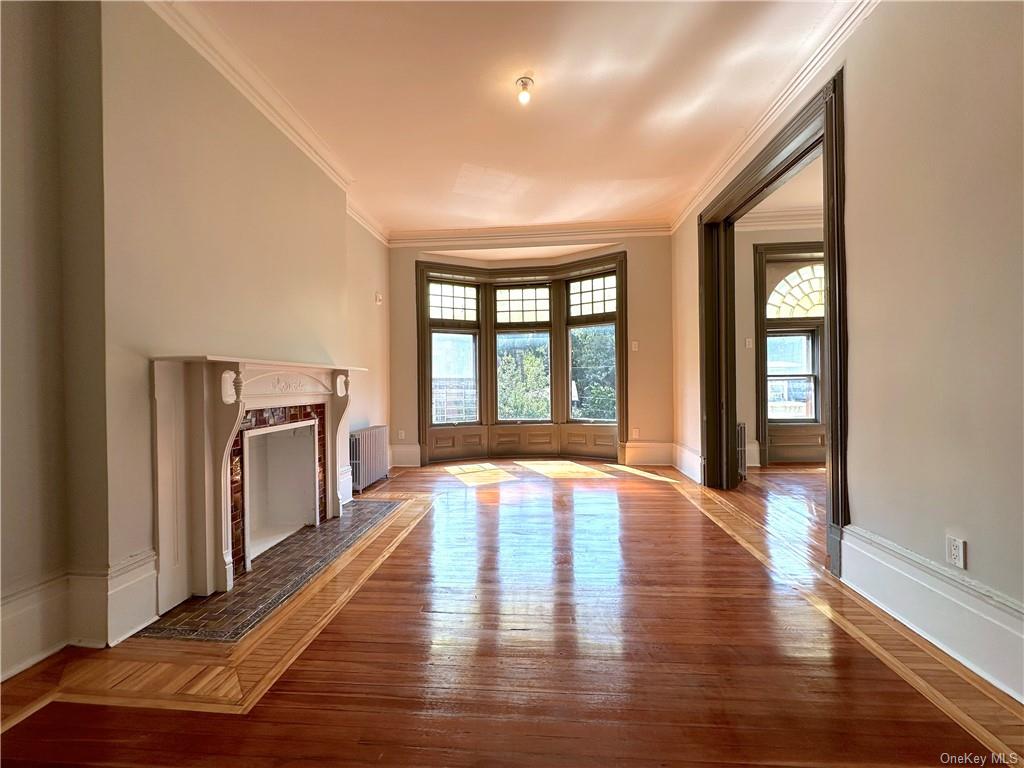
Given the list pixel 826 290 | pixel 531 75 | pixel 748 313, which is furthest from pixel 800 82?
pixel 748 313

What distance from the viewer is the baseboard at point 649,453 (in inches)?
235

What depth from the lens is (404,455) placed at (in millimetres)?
6234

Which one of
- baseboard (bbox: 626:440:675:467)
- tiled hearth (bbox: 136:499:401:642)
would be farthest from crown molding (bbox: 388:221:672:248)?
tiled hearth (bbox: 136:499:401:642)

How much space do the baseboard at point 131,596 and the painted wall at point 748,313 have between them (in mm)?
5983

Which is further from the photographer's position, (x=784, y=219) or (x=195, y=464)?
(x=784, y=219)

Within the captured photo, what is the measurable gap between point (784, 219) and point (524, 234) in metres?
3.28

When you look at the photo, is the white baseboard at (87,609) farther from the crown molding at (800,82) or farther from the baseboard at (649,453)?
the baseboard at (649,453)

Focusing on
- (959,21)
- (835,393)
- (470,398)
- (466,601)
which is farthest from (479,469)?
(959,21)

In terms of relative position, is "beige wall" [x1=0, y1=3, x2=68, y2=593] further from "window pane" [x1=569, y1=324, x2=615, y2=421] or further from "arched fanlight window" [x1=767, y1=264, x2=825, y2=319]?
"arched fanlight window" [x1=767, y1=264, x2=825, y2=319]

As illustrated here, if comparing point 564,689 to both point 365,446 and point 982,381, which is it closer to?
point 982,381

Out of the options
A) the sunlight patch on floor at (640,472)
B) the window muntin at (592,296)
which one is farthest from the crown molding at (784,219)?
the sunlight patch on floor at (640,472)

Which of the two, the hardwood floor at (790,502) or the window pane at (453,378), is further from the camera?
the window pane at (453,378)

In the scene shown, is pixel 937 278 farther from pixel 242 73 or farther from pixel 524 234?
pixel 524 234

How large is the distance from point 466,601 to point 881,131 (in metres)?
3.15
